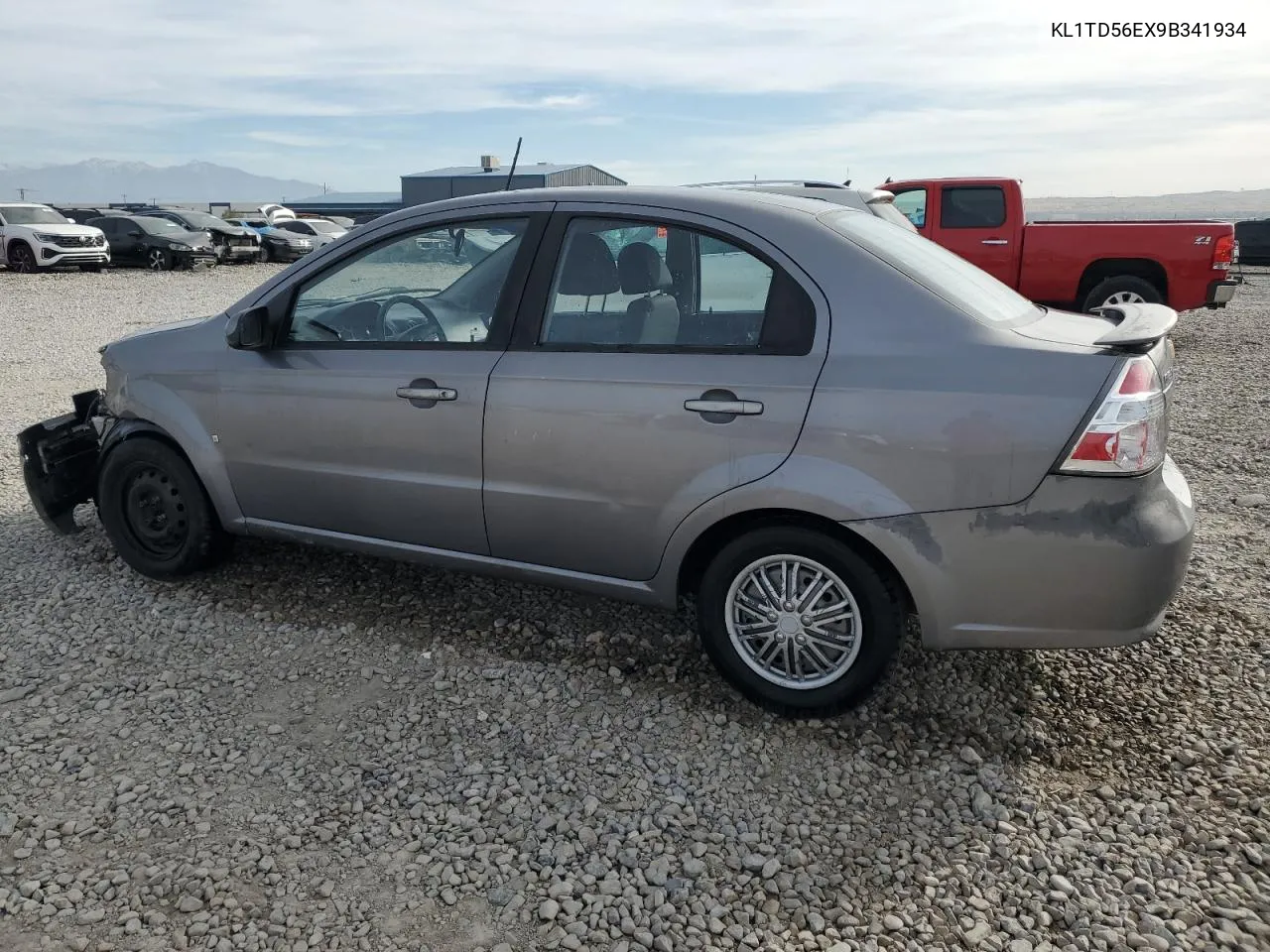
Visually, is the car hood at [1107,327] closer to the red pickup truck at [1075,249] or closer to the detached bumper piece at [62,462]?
the detached bumper piece at [62,462]

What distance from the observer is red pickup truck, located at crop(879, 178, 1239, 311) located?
37.5 feet

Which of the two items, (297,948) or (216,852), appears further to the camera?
(216,852)

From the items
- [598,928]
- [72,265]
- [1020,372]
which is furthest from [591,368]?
[72,265]

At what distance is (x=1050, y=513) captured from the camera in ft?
9.51

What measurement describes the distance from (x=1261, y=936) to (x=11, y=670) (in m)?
4.18

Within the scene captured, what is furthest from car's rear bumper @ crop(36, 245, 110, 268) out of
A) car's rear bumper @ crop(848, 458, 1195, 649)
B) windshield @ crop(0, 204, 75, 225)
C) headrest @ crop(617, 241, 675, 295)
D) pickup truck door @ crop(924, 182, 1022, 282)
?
car's rear bumper @ crop(848, 458, 1195, 649)

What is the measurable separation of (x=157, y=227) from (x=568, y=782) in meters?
27.0

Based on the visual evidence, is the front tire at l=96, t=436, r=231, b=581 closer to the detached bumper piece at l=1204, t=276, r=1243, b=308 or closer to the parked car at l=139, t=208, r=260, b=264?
the detached bumper piece at l=1204, t=276, r=1243, b=308

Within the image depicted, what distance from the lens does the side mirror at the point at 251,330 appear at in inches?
156

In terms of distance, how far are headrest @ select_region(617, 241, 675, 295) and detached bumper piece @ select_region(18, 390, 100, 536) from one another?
2.98 metres

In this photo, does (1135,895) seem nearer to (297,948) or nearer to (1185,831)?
(1185,831)

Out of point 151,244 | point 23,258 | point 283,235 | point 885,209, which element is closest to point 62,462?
point 885,209

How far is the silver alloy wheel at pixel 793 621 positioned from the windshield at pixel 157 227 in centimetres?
2651

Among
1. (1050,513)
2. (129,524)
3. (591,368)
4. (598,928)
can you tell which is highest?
(591,368)
